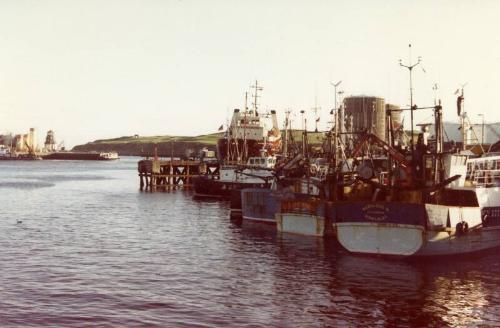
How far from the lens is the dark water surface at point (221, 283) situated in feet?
78.5

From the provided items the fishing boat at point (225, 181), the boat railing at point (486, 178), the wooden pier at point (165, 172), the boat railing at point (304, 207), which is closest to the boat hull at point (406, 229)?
the boat railing at point (486, 178)

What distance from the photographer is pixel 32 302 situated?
25.9m

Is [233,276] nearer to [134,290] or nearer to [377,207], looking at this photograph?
[134,290]

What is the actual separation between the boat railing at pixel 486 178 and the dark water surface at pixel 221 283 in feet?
20.9

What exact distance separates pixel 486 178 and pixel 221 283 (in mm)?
24169

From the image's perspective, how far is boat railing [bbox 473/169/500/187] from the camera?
4197cm

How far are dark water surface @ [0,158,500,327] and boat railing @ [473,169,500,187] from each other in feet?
20.9

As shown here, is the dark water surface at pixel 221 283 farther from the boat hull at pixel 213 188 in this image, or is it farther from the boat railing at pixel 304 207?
the boat hull at pixel 213 188

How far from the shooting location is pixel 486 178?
1661 inches

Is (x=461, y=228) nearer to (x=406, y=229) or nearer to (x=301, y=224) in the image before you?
(x=406, y=229)

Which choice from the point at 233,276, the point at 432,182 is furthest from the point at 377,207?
the point at 233,276

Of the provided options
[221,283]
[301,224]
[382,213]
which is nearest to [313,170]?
[301,224]

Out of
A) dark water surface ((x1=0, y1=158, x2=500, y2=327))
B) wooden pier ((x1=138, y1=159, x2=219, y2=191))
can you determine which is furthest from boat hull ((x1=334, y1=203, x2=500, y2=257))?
wooden pier ((x1=138, y1=159, x2=219, y2=191))

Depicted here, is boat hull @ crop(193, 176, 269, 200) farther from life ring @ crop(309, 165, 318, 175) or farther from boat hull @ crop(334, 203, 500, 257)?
boat hull @ crop(334, 203, 500, 257)
